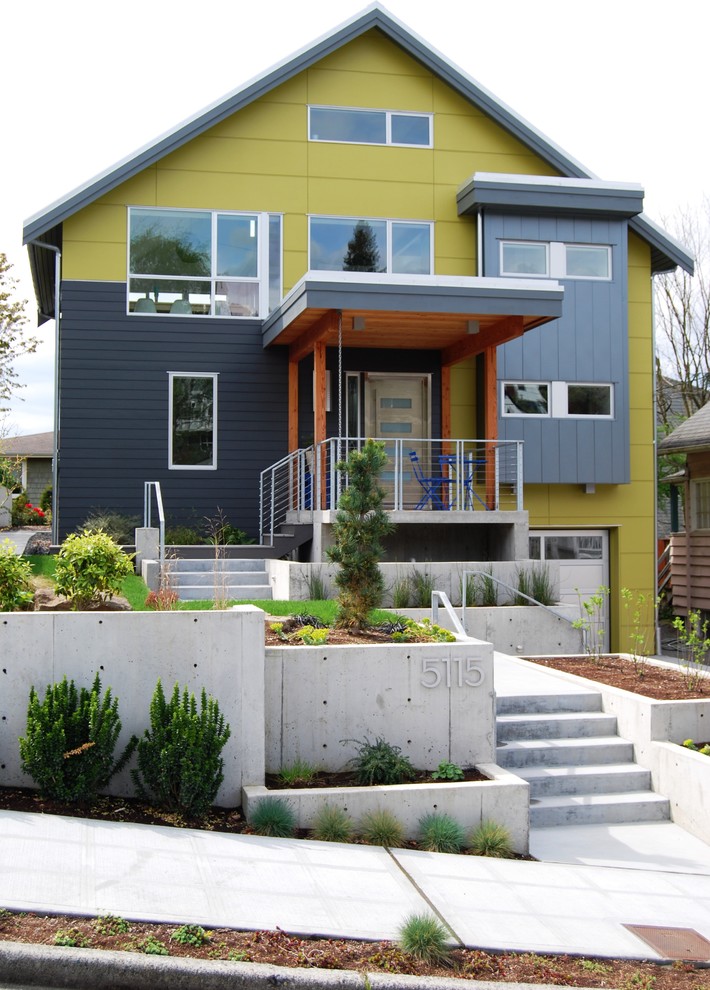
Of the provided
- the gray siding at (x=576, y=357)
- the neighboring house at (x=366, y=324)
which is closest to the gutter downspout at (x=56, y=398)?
the neighboring house at (x=366, y=324)

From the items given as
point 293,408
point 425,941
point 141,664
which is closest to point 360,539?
point 141,664

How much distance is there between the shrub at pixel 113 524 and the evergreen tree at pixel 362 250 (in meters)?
6.12

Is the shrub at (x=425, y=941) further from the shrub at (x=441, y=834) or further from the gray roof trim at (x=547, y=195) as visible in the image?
the gray roof trim at (x=547, y=195)

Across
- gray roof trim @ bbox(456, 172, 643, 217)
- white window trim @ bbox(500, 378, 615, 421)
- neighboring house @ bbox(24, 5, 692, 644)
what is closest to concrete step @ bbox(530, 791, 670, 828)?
neighboring house @ bbox(24, 5, 692, 644)

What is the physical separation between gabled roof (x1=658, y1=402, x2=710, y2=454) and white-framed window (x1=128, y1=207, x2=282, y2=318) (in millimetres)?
9201

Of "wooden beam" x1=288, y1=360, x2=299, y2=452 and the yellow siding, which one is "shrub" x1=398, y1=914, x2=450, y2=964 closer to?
"wooden beam" x1=288, y1=360, x2=299, y2=452

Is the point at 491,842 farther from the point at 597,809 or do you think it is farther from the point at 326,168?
the point at 326,168

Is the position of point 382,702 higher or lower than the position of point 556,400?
lower

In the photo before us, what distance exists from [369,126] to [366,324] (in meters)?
4.99

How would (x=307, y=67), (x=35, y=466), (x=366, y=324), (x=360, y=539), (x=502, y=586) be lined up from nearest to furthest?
(x=360, y=539) → (x=502, y=586) → (x=366, y=324) → (x=307, y=67) → (x=35, y=466)

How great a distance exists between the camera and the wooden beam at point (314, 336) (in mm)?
15609

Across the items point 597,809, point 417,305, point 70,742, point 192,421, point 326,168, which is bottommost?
point 597,809

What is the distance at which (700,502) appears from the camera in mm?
22906

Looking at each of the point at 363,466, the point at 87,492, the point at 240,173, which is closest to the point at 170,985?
the point at 363,466
